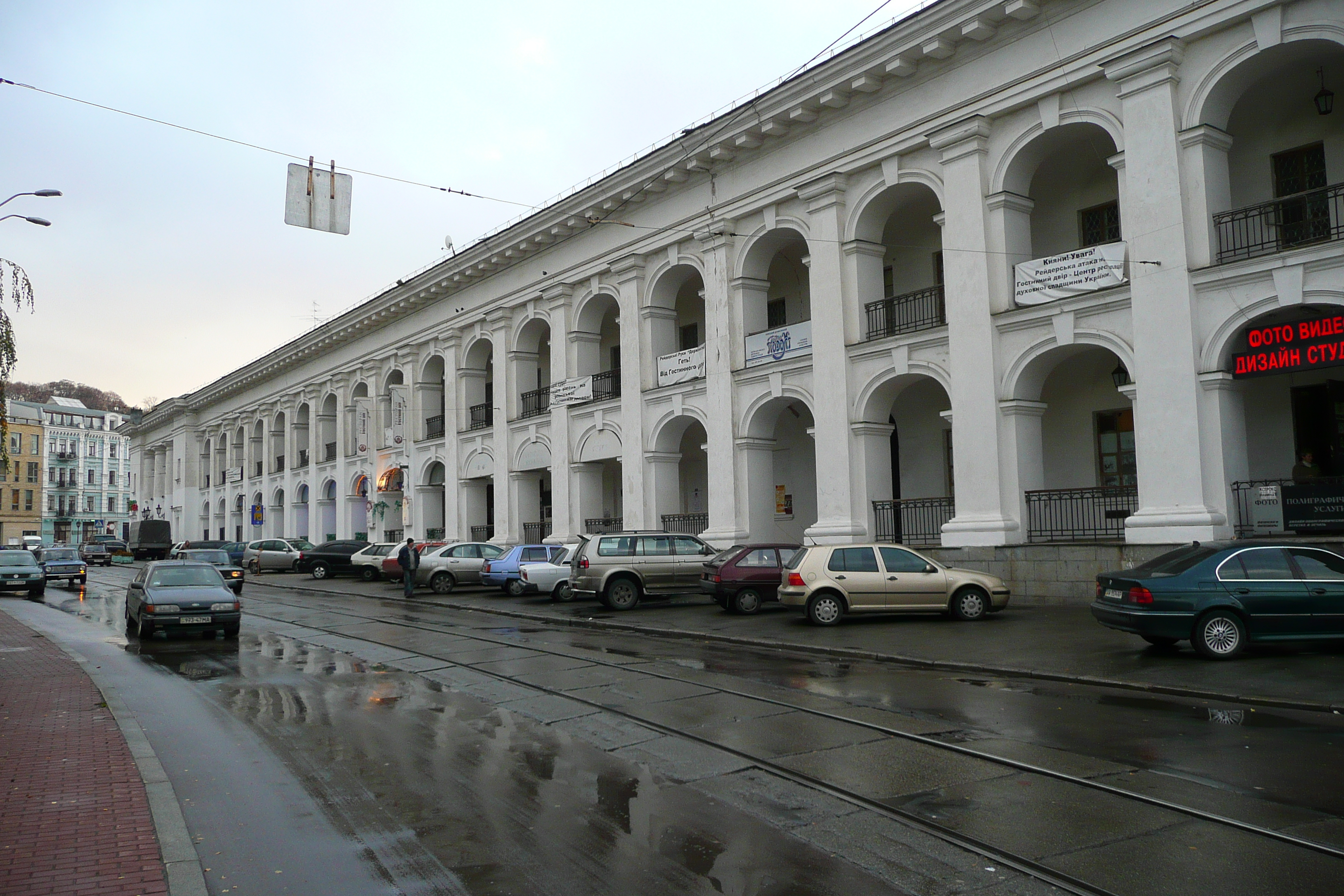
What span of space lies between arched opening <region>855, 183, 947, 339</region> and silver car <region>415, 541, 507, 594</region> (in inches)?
506

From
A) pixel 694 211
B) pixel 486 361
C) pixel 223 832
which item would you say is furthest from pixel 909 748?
pixel 486 361

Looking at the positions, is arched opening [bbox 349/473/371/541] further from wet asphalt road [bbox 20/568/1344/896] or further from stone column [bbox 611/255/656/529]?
wet asphalt road [bbox 20/568/1344/896]

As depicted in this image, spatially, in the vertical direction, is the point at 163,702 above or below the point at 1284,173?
below

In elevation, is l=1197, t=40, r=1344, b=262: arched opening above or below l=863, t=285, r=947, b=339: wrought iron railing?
above

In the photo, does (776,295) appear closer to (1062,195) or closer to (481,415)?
(1062,195)

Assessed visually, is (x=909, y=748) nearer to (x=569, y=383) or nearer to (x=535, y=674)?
(x=535, y=674)

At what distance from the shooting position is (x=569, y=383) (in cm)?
3192

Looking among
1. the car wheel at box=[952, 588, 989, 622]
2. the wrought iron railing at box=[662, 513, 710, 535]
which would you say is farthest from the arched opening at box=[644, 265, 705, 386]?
the car wheel at box=[952, 588, 989, 622]

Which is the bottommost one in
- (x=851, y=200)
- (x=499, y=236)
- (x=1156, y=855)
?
(x=1156, y=855)

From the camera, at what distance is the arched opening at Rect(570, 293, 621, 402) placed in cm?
3133

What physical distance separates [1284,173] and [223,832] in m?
19.9

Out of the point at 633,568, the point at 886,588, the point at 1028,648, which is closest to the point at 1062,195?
the point at 886,588

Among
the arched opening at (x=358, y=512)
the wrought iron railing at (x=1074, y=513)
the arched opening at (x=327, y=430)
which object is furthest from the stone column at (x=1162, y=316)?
the arched opening at (x=327, y=430)

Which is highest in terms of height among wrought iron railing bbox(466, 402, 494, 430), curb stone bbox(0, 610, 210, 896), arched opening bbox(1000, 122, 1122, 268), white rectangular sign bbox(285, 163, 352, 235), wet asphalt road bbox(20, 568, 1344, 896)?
arched opening bbox(1000, 122, 1122, 268)
